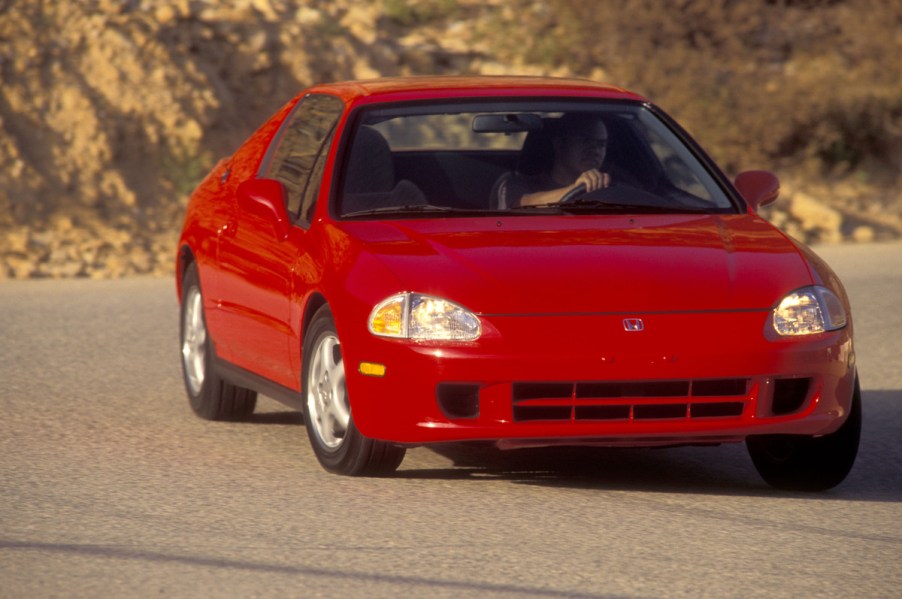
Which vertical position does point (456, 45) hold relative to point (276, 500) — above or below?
below

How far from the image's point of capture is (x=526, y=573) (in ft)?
18.5

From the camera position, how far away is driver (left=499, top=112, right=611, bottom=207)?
789 cm

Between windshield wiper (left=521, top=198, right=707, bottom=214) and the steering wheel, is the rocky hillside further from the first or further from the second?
windshield wiper (left=521, top=198, right=707, bottom=214)

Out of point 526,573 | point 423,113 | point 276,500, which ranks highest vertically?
point 423,113

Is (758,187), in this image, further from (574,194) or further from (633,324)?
(633,324)

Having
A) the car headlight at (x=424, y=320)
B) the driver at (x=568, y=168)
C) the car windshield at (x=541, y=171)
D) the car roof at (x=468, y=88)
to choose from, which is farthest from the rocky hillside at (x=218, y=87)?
the car headlight at (x=424, y=320)

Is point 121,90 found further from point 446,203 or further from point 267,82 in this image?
point 446,203

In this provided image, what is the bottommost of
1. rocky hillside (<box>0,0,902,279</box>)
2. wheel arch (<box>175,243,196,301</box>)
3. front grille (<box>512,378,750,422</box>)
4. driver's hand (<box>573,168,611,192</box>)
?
rocky hillside (<box>0,0,902,279</box>)

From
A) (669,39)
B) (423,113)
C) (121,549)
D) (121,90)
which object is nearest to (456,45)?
(669,39)

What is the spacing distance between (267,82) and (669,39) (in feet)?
16.5

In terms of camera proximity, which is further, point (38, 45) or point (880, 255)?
point (38, 45)

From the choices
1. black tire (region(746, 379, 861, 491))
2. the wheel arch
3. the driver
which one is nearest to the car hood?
the driver

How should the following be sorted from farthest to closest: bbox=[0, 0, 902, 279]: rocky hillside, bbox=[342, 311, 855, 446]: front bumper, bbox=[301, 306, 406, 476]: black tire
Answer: bbox=[0, 0, 902, 279]: rocky hillside, bbox=[301, 306, 406, 476]: black tire, bbox=[342, 311, 855, 446]: front bumper

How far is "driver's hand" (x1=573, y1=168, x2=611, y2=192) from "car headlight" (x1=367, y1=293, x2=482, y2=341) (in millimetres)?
1422
